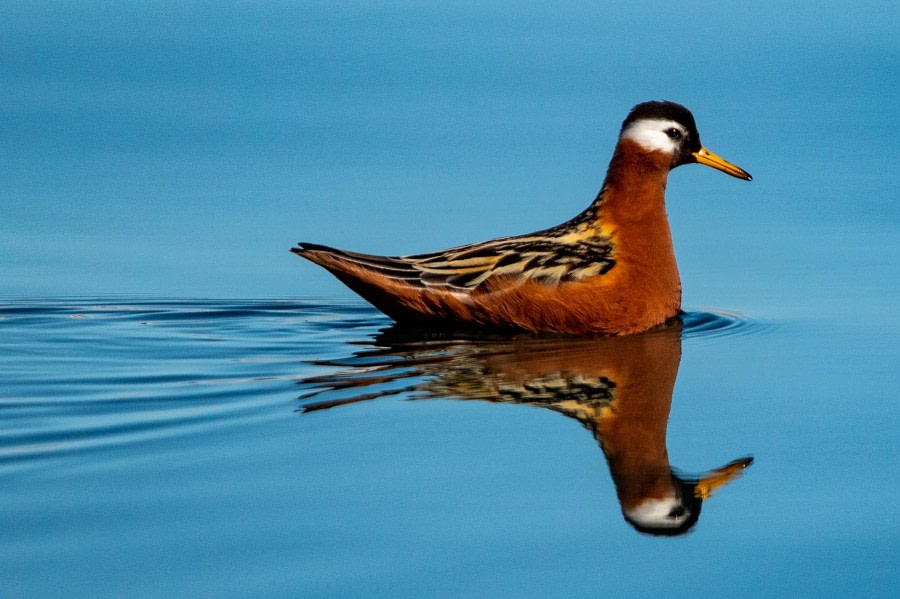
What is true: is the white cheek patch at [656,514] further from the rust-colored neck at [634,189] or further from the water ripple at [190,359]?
the rust-colored neck at [634,189]

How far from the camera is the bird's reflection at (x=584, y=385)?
6449 millimetres

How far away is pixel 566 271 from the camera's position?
988 cm

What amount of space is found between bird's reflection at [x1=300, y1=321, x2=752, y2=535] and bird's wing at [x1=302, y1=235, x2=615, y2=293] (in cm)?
42

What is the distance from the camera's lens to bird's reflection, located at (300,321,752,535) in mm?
6449

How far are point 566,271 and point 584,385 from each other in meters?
1.86

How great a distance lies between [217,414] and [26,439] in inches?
39.2

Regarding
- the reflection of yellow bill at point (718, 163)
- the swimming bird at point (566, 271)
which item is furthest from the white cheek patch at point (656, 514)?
the reflection of yellow bill at point (718, 163)

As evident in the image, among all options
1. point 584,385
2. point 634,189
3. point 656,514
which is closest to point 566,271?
point 634,189

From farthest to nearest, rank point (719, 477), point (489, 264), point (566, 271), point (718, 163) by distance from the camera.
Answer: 1. point (718, 163)
2. point (489, 264)
3. point (566, 271)
4. point (719, 477)

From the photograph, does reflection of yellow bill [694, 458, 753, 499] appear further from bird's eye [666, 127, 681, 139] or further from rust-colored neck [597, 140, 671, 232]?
bird's eye [666, 127, 681, 139]

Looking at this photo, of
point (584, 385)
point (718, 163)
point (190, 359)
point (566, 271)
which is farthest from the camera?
point (718, 163)

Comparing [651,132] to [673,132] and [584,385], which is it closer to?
[673,132]

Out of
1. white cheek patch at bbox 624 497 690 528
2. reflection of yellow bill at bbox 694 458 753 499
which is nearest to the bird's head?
reflection of yellow bill at bbox 694 458 753 499

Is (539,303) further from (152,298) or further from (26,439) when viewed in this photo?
(26,439)
